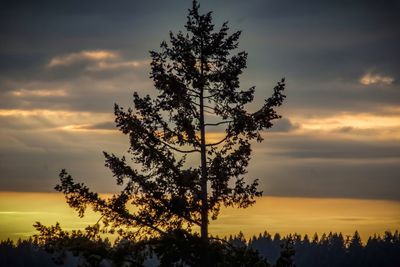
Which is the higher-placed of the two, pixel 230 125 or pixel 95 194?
pixel 230 125

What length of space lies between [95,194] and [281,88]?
8525 millimetres

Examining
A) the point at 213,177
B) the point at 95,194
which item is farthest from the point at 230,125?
the point at 95,194

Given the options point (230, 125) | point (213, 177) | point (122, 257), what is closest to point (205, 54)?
point (230, 125)

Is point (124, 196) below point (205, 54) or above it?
below

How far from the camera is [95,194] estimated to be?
970 inches

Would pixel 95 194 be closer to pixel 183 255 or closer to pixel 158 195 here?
pixel 158 195

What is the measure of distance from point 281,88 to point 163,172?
5.86 meters

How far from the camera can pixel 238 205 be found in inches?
1006

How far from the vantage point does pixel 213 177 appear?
2536cm

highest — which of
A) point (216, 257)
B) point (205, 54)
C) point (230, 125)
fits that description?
point (205, 54)

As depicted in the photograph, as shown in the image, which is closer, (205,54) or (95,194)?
(95,194)

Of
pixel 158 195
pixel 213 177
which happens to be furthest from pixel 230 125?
pixel 158 195

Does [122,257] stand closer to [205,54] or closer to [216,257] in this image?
[216,257]

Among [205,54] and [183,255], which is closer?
[183,255]
